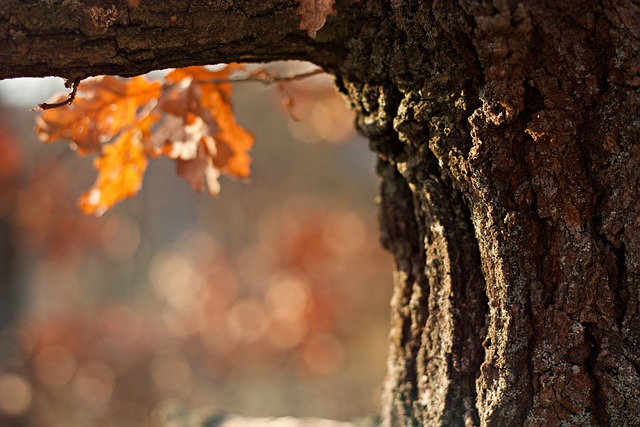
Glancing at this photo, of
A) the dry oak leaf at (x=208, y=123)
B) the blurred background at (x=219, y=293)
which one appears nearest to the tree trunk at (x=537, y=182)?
the dry oak leaf at (x=208, y=123)

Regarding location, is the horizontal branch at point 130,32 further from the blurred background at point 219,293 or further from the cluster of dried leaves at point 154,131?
the blurred background at point 219,293

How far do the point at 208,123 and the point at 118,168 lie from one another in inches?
10.3

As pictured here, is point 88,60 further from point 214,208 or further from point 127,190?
point 214,208

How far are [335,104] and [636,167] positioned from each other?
522 centimetres

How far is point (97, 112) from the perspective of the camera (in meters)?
1.57

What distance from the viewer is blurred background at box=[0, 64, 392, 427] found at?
777cm

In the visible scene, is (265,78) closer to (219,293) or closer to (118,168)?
(118,168)

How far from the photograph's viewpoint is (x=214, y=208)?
12.3m

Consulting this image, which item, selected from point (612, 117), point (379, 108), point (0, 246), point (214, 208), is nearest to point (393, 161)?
point (379, 108)

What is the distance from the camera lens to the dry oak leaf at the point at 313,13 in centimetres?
114

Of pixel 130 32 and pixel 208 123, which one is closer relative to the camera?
pixel 130 32

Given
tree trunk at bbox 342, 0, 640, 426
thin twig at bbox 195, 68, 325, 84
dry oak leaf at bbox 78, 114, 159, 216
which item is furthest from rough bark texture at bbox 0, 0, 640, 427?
dry oak leaf at bbox 78, 114, 159, 216

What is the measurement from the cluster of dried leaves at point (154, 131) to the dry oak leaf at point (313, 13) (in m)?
0.50

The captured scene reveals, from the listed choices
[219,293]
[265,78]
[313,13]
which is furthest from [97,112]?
[219,293]
